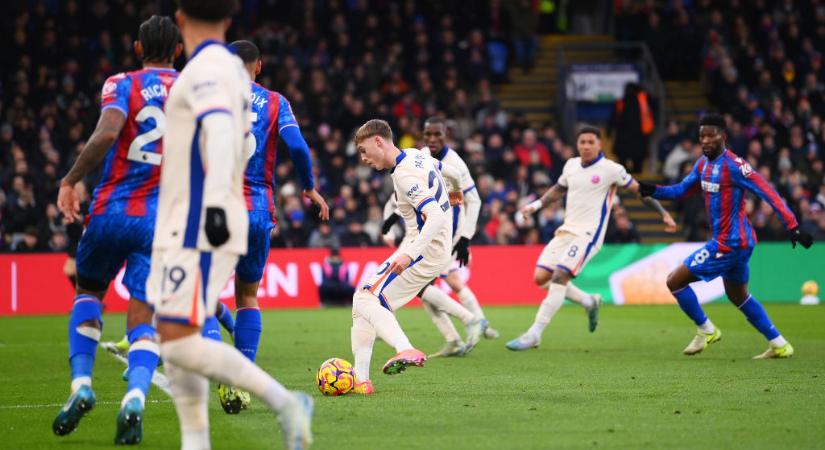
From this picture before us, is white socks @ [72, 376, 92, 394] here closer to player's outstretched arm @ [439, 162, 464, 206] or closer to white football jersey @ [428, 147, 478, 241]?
player's outstretched arm @ [439, 162, 464, 206]

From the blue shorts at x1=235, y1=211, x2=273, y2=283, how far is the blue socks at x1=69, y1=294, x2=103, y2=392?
1169 mm

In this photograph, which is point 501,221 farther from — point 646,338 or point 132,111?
point 132,111

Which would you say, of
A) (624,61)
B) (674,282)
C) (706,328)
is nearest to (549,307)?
(674,282)

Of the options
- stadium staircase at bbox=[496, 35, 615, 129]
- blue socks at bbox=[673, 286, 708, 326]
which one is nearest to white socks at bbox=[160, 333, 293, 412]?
blue socks at bbox=[673, 286, 708, 326]

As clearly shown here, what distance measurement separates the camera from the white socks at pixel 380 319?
344 inches

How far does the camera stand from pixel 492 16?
30922 mm

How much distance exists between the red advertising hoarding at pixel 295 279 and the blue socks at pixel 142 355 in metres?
14.1

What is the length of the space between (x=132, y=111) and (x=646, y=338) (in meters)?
9.28

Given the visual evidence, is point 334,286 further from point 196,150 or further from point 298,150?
point 196,150

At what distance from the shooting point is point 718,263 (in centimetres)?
1209

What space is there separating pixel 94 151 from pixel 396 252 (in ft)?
9.82

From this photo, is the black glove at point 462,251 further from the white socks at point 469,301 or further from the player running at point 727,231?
the player running at point 727,231

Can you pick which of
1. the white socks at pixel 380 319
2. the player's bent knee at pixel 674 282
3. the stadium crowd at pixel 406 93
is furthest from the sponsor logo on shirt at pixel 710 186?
the stadium crowd at pixel 406 93

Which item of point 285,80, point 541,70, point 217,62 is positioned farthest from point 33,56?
point 217,62
